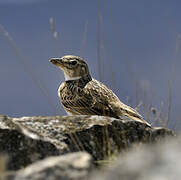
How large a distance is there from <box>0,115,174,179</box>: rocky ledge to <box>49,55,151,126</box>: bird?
1.38 m

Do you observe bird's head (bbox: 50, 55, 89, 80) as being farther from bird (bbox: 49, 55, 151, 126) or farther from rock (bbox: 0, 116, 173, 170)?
rock (bbox: 0, 116, 173, 170)

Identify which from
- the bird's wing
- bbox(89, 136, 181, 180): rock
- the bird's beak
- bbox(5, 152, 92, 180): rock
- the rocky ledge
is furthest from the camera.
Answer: the bird's beak

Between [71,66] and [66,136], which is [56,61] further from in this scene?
[66,136]

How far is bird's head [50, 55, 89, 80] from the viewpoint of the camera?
8477 millimetres

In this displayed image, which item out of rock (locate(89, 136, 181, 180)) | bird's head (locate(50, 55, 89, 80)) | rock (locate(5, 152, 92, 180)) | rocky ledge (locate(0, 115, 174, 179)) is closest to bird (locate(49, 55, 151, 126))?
bird's head (locate(50, 55, 89, 80))

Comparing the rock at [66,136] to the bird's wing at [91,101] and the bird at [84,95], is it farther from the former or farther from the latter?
the bird's wing at [91,101]

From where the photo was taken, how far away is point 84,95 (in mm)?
7590

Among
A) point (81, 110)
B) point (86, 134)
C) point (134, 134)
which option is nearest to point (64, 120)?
point (86, 134)

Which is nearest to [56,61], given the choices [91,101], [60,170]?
[91,101]

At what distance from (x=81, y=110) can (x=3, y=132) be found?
2.87m

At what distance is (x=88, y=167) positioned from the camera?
2.66 meters

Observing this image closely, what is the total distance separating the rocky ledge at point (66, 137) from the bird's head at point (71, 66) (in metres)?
3.10

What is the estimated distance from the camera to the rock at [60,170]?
2.57m

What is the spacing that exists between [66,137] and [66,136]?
1 cm
